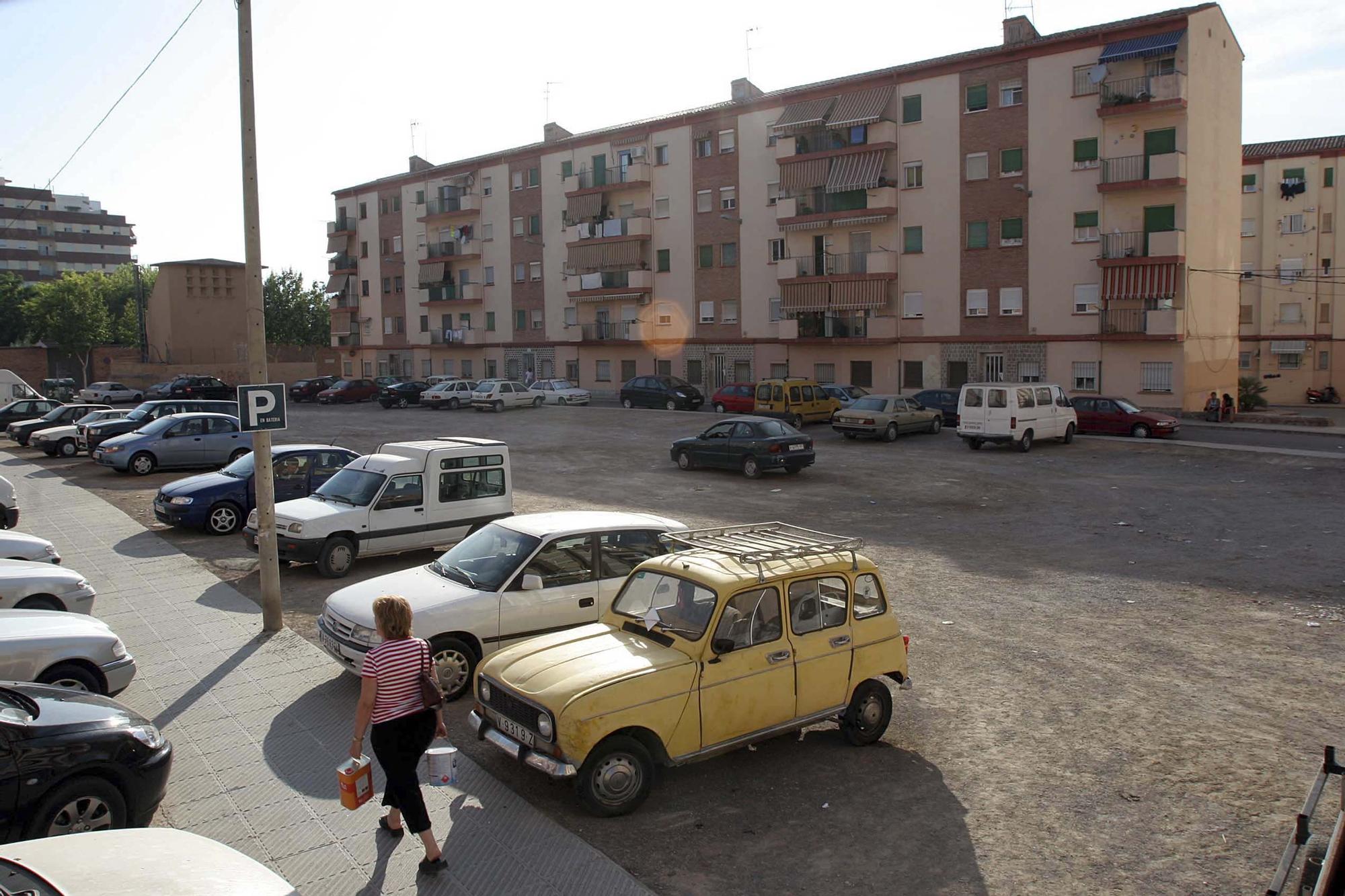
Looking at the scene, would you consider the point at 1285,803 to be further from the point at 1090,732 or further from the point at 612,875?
the point at 612,875

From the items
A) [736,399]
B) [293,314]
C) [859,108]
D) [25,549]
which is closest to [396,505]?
[25,549]

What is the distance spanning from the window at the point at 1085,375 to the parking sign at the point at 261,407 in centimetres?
3615

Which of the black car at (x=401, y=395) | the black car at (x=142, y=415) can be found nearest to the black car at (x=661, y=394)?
the black car at (x=401, y=395)

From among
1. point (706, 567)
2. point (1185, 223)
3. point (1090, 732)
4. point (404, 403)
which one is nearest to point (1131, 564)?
point (1090, 732)

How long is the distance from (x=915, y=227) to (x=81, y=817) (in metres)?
42.9

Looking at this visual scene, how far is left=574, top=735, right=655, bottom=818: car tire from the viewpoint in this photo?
6.50 metres

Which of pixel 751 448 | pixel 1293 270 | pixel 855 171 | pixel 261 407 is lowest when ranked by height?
pixel 751 448

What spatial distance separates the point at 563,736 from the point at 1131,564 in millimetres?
11432

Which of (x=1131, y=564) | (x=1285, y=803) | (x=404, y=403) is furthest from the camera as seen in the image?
(x=404, y=403)

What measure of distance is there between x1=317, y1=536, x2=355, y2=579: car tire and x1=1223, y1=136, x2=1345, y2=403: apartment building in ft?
191

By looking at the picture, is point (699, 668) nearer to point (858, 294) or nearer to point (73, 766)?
point (73, 766)

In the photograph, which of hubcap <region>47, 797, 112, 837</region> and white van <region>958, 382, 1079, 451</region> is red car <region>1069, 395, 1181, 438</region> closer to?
white van <region>958, 382, 1079, 451</region>

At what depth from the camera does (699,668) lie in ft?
22.8

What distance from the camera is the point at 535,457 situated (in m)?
29.0
